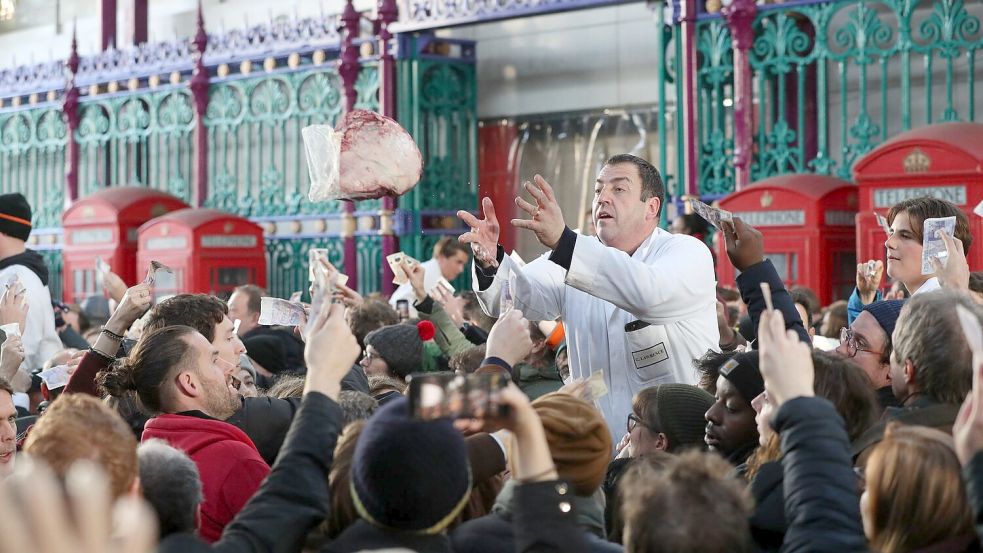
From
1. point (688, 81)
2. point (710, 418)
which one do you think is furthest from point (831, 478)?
point (688, 81)

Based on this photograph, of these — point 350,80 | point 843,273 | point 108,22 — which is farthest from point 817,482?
point 108,22

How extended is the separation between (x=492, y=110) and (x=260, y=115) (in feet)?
8.80

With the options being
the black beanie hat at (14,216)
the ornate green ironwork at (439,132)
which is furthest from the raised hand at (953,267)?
the ornate green ironwork at (439,132)

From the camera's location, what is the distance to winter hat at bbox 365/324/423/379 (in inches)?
224

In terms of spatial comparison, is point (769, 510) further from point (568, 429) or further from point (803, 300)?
point (803, 300)

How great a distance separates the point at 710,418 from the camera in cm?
388

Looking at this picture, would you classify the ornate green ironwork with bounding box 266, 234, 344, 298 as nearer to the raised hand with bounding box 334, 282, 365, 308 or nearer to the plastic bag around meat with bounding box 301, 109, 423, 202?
the raised hand with bounding box 334, 282, 365, 308

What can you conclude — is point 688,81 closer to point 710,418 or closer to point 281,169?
point 281,169

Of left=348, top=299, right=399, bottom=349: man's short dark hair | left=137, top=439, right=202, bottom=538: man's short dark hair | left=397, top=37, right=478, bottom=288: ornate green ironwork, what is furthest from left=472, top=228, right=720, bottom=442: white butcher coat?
left=397, top=37, right=478, bottom=288: ornate green ironwork

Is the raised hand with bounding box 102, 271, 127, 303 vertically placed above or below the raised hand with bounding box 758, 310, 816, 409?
above

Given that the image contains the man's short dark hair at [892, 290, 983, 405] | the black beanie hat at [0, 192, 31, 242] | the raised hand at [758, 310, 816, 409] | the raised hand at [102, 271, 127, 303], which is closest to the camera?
the raised hand at [758, 310, 816, 409]

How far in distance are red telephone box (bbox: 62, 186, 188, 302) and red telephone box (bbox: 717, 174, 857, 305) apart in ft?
24.4

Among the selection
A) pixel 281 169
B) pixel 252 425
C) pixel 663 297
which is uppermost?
pixel 281 169

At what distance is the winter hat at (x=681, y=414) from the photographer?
13.4ft
